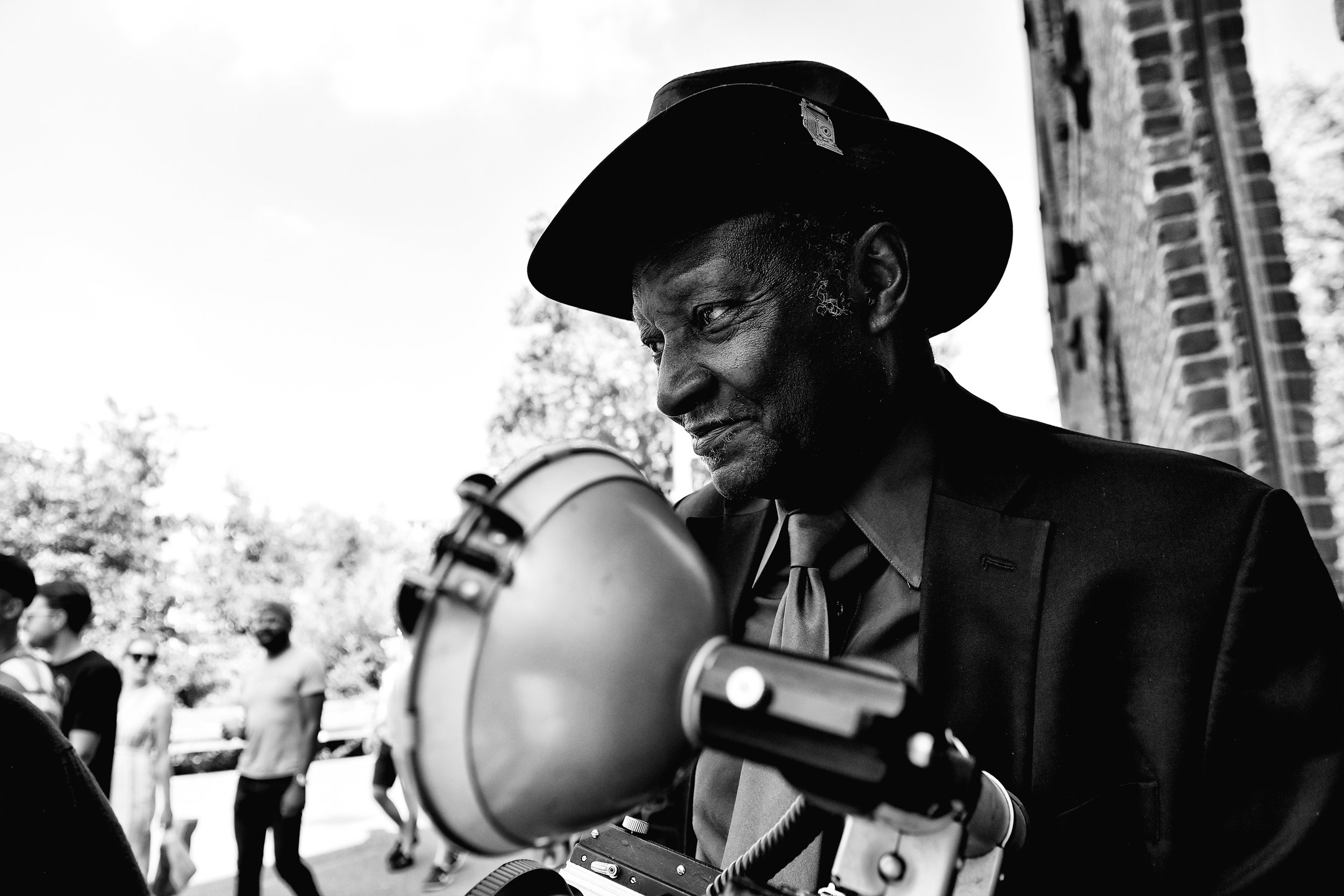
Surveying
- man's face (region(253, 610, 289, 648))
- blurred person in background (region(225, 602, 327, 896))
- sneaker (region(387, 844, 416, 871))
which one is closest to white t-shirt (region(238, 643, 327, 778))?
Answer: blurred person in background (region(225, 602, 327, 896))

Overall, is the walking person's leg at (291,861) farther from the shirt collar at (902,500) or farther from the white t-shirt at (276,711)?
the shirt collar at (902,500)

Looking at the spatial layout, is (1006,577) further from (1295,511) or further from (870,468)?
(1295,511)

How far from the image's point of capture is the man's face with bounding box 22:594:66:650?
5047mm

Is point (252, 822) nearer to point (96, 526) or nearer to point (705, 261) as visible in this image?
point (705, 261)

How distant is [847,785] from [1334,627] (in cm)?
92

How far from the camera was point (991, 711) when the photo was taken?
123cm

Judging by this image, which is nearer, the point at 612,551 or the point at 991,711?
the point at 612,551

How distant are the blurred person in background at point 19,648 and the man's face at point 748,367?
4166 millimetres

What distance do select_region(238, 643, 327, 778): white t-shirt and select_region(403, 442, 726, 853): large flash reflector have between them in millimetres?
5726

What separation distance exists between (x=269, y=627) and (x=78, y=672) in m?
1.41

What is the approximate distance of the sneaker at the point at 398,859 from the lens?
710 centimetres

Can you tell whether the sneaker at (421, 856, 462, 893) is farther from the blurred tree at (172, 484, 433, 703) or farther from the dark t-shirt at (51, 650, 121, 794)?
the blurred tree at (172, 484, 433, 703)

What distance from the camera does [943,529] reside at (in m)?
1.35

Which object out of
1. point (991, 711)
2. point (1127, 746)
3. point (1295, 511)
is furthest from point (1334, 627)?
point (991, 711)
